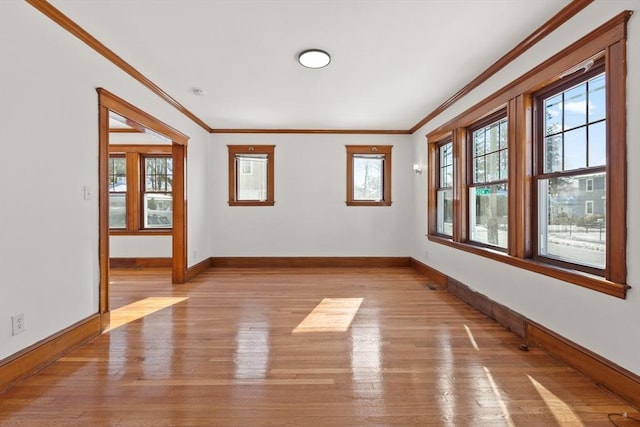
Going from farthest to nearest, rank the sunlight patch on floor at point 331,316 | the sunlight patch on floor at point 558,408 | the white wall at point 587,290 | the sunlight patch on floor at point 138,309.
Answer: the sunlight patch on floor at point 138,309 < the sunlight patch on floor at point 331,316 < the white wall at point 587,290 < the sunlight patch on floor at point 558,408

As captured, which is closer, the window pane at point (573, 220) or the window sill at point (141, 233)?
the window pane at point (573, 220)

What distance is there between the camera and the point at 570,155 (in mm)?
2477

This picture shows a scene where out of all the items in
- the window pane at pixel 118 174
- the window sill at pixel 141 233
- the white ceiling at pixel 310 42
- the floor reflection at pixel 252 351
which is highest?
the white ceiling at pixel 310 42

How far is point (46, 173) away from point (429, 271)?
15.6ft

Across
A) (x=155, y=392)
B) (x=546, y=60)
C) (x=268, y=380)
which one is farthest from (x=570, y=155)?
(x=155, y=392)

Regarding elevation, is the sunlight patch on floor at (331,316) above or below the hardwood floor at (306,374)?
above

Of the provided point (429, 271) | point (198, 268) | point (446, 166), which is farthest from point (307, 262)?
point (446, 166)

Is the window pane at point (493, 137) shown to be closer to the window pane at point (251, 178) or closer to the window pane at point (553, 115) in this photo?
the window pane at point (553, 115)

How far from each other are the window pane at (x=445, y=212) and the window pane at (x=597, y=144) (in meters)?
2.43

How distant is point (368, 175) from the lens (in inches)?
241

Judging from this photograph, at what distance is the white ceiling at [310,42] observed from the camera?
2.30 m

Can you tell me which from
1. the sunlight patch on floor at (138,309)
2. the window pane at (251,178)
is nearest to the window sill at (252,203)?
the window pane at (251,178)

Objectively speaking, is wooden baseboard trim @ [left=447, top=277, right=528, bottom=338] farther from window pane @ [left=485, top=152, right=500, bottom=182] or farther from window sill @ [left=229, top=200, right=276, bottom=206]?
window sill @ [left=229, top=200, right=276, bottom=206]

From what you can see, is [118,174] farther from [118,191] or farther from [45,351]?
[45,351]
